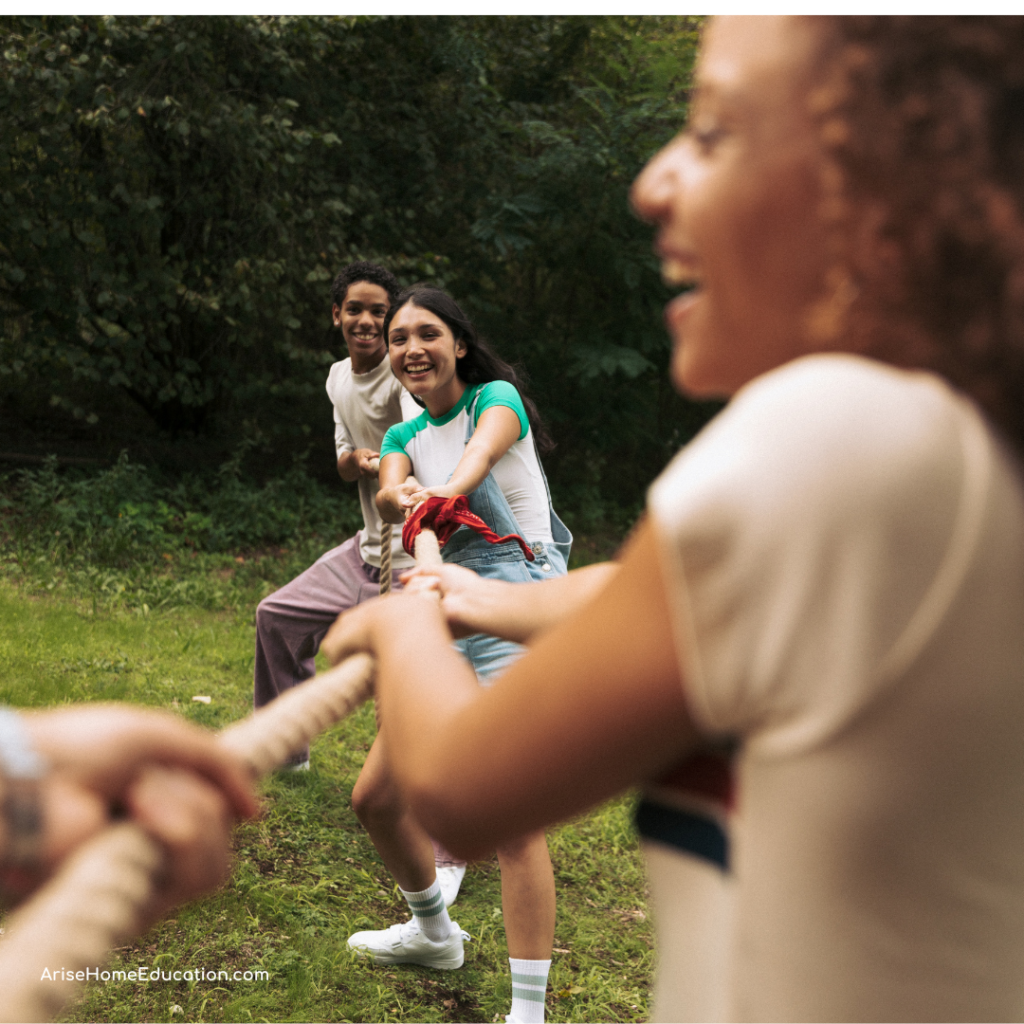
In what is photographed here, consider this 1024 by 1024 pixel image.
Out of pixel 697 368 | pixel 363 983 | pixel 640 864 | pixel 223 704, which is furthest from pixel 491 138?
pixel 697 368

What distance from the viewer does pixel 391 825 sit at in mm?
3324

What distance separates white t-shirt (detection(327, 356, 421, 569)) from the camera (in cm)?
448

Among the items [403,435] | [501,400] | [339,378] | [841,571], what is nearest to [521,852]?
[501,400]

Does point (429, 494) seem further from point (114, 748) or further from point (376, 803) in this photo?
point (114, 748)

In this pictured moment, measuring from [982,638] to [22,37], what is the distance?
31.1 ft

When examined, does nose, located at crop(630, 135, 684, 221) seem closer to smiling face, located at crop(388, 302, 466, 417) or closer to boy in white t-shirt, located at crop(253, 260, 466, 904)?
smiling face, located at crop(388, 302, 466, 417)

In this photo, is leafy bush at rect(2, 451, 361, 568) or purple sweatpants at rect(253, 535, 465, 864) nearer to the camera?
purple sweatpants at rect(253, 535, 465, 864)

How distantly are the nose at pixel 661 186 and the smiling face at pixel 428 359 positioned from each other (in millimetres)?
2894

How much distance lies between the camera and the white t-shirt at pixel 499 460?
3.59 m

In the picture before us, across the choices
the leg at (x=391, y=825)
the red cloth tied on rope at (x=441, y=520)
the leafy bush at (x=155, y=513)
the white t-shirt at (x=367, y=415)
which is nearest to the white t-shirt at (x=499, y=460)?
the white t-shirt at (x=367, y=415)

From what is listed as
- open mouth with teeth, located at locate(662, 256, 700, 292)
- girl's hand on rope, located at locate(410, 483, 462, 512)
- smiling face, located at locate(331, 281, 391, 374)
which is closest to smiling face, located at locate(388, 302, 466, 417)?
girl's hand on rope, located at locate(410, 483, 462, 512)

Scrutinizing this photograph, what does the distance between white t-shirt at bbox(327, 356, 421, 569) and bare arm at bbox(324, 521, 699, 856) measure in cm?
357

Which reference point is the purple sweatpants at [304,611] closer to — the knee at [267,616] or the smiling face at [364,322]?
the knee at [267,616]

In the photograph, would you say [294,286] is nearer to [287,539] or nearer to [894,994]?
[287,539]
